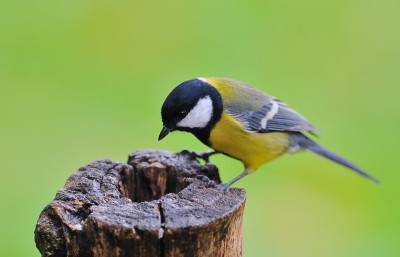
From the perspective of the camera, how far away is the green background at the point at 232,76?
14.6ft

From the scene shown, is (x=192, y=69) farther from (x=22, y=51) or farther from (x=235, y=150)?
(x=235, y=150)

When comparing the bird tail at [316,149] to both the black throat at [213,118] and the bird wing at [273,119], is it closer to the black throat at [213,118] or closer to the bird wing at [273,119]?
the bird wing at [273,119]

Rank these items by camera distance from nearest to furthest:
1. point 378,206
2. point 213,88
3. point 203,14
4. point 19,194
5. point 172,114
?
point 172,114
point 213,88
point 19,194
point 378,206
point 203,14

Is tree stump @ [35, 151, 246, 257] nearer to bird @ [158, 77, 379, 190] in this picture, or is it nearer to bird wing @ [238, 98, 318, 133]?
bird @ [158, 77, 379, 190]

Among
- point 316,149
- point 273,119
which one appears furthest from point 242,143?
point 316,149

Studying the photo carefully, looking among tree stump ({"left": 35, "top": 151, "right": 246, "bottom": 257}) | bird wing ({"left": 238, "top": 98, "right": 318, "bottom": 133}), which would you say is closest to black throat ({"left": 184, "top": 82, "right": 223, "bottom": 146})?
bird wing ({"left": 238, "top": 98, "right": 318, "bottom": 133})

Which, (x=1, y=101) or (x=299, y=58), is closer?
(x=1, y=101)

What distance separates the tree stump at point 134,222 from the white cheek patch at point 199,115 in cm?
57

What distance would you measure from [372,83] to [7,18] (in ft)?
9.85

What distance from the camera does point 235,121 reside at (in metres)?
3.22

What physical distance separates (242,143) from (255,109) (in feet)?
0.68

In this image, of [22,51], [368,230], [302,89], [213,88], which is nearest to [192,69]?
[302,89]

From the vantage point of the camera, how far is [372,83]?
5.62 m

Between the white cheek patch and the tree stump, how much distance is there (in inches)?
22.2
